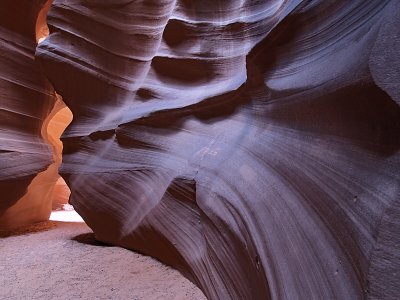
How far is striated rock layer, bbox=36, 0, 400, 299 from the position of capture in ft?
3.43

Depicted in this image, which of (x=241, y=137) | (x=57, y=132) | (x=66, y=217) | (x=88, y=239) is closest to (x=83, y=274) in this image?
(x=88, y=239)

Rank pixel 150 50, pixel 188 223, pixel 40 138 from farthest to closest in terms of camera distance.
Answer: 1. pixel 40 138
2. pixel 150 50
3. pixel 188 223

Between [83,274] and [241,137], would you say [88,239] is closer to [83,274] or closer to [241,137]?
[83,274]

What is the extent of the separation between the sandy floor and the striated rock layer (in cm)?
14

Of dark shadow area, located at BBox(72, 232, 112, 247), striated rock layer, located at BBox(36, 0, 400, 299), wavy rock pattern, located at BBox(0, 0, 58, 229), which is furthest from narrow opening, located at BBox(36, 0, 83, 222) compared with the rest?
striated rock layer, located at BBox(36, 0, 400, 299)

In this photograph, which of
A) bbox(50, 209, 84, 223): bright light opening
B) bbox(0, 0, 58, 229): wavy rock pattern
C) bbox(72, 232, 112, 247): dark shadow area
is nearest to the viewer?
bbox(72, 232, 112, 247): dark shadow area

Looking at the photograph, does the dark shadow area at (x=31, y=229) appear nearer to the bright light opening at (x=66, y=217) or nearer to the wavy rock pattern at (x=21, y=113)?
the wavy rock pattern at (x=21, y=113)

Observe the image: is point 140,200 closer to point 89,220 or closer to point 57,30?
point 89,220

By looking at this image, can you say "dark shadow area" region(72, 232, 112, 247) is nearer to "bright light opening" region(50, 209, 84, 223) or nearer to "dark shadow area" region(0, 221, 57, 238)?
"dark shadow area" region(0, 221, 57, 238)

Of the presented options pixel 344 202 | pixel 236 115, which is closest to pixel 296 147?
pixel 344 202

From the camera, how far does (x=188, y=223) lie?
2.29 metres

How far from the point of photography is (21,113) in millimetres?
4586

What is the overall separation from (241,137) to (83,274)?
5.29 ft

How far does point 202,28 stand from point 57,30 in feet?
5.96
